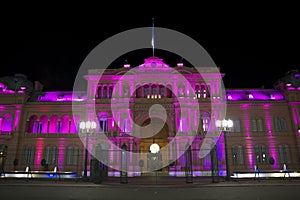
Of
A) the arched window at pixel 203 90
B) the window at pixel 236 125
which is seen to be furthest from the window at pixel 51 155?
the window at pixel 236 125

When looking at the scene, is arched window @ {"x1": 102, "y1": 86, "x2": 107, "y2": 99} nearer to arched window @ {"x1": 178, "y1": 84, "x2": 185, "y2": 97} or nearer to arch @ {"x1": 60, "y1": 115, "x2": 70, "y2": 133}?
arch @ {"x1": 60, "y1": 115, "x2": 70, "y2": 133}

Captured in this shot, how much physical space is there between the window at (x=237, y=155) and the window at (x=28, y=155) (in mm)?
34150

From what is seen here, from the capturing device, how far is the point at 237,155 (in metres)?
41.0

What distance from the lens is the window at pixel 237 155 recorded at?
40531 millimetres

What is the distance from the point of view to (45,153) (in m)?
42.0

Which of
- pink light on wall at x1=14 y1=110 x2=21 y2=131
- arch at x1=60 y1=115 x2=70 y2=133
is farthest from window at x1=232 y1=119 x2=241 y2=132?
pink light on wall at x1=14 y1=110 x2=21 y2=131

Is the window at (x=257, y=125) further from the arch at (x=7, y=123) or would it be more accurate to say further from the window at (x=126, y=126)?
the arch at (x=7, y=123)

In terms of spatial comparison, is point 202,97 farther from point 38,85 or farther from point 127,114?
point 38,85

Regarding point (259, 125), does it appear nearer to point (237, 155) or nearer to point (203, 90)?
point (237, 155)

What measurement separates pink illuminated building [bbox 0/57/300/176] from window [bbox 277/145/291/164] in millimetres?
89

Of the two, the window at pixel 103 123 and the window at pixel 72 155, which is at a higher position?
the window at pixel 103 123

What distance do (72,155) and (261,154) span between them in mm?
32240

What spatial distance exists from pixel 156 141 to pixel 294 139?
23866 millimetres

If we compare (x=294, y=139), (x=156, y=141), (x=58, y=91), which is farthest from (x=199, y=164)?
(x=58, y=91)
